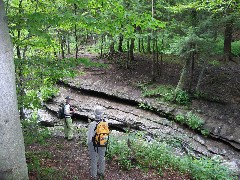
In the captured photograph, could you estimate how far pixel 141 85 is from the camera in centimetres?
1719

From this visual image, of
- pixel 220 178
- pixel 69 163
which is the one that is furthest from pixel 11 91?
pixel 220 178

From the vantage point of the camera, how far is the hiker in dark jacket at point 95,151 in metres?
6.25

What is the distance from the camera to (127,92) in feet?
54.7

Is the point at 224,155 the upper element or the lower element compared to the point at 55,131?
lower

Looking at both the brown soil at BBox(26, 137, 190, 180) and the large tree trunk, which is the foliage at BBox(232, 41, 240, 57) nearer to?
the brown soil at BBox(26, 137, 190, 180)

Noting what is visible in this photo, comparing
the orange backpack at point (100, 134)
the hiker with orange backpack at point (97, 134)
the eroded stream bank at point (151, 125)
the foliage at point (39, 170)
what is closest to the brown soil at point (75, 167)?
the foliage at point (39, 170)

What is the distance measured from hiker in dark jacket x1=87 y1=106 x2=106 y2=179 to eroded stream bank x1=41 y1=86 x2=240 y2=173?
518 centimetres

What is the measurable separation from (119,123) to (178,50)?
16.3ft

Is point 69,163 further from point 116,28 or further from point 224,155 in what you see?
point 224,155

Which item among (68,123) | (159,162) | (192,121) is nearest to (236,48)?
(192,121)

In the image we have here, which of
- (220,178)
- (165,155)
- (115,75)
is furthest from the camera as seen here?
(115,75)

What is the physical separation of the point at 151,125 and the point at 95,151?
7636 millimetres

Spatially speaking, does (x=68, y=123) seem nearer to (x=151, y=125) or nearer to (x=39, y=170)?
(x=39, y=170)

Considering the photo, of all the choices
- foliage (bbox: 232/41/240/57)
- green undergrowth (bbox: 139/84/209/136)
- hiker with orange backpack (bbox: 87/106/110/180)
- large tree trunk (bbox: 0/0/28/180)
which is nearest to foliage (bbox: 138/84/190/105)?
green undergrowth (bbox: 139/84/209/136)
